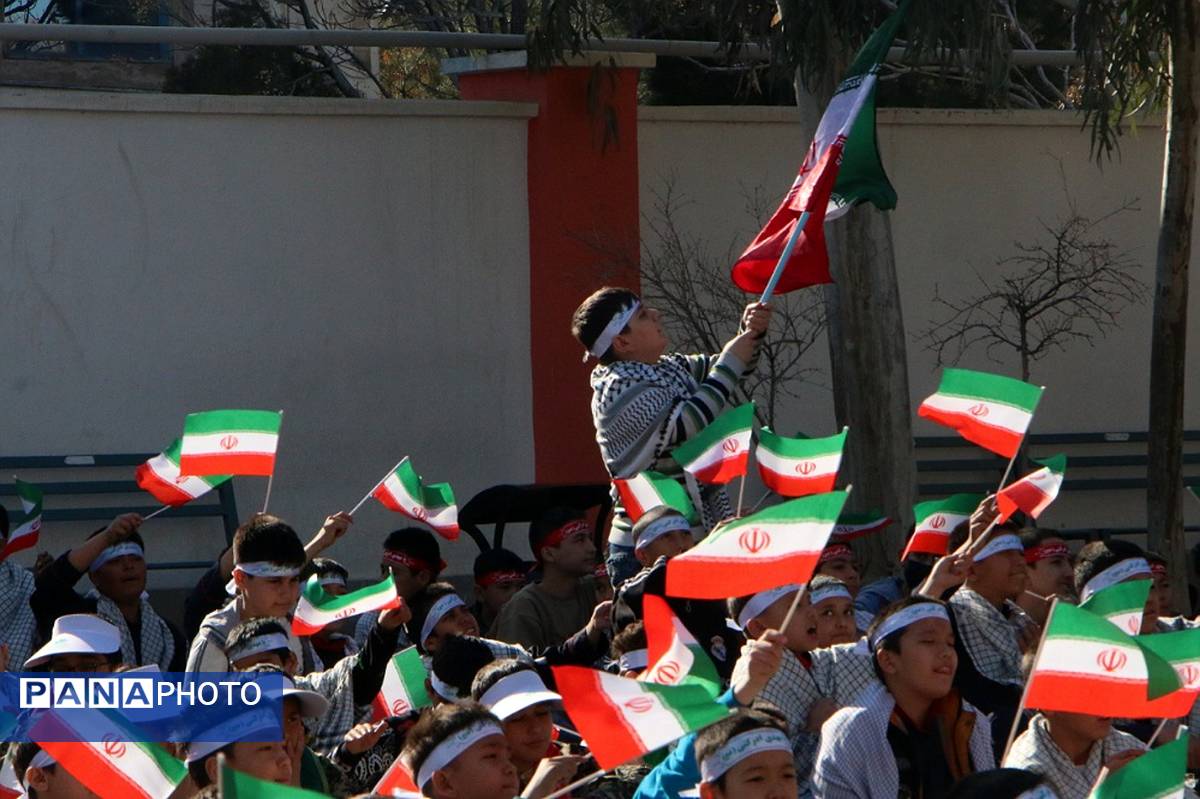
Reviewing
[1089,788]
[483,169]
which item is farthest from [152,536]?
[1089,788]

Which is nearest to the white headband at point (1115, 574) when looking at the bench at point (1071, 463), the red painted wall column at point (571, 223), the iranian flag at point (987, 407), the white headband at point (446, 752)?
the iranian flag at point (987, 407)

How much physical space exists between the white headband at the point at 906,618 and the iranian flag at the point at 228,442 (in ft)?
8.98

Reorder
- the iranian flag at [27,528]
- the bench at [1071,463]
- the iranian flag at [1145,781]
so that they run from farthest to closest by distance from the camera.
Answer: the bench at [1071,463]
the iranian flag at [27,528]
the iranian flag at [1145,781]

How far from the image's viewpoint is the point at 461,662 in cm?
666

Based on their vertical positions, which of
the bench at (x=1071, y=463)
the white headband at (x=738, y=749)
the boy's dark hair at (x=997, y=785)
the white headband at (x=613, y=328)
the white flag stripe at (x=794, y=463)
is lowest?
the bench at (x=1071, y=463)

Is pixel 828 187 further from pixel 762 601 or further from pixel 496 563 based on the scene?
pixel 496 563

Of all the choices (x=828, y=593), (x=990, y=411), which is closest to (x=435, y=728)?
(x=828, y=593)

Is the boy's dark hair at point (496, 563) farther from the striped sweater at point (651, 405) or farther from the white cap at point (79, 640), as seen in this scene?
the white cap at point (79, 640)

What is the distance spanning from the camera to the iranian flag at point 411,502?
8.27m

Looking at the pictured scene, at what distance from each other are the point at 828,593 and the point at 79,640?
2.44m

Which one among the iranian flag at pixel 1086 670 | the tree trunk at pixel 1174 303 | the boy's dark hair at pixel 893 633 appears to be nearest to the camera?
the iranian flag at pixel 1086 670

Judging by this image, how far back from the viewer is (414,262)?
11.9 meters

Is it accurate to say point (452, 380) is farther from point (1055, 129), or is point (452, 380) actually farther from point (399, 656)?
point (399, 656)

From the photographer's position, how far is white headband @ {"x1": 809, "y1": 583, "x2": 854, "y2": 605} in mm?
6879
